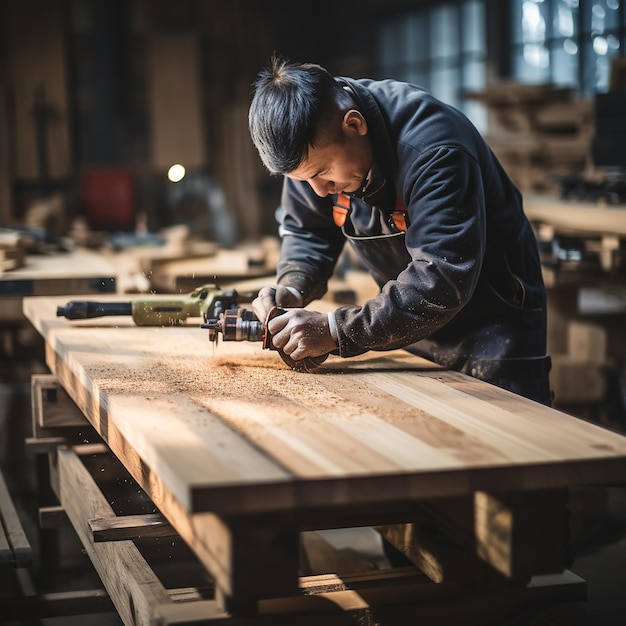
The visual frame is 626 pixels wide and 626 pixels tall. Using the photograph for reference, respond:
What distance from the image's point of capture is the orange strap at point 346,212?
2.83 metres

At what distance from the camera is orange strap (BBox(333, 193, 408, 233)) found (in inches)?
111

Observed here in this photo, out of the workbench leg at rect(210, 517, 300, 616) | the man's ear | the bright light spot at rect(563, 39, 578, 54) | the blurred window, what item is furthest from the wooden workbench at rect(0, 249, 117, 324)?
the blurred window

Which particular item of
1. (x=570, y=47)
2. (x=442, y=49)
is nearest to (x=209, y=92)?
(x=442, y=49)

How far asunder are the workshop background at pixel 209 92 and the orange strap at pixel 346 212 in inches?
137

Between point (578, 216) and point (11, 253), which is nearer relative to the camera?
point (11, 253)

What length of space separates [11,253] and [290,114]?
9.68 ft

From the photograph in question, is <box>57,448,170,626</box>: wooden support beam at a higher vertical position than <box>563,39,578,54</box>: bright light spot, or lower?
lower

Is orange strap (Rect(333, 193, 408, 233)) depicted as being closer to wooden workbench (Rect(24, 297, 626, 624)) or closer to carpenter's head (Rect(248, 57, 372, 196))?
carpenter's head (Rect(248, 57, 372, 196))

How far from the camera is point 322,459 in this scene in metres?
1.79

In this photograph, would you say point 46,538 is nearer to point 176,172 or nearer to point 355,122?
point 176,172

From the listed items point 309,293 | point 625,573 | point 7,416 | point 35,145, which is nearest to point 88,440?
point 309,293

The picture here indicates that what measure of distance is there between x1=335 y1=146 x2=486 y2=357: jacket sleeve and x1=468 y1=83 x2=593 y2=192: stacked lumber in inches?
202

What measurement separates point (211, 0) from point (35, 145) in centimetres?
272

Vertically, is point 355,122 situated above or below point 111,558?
above
